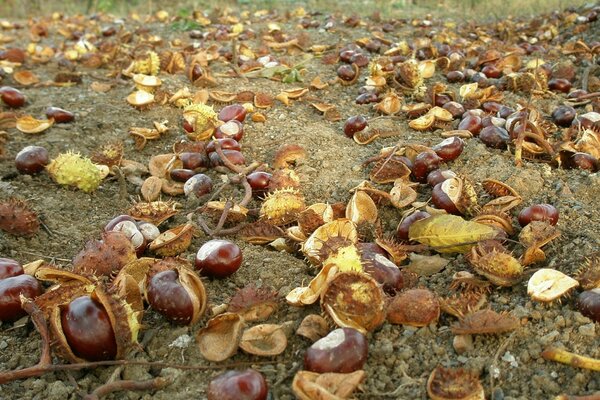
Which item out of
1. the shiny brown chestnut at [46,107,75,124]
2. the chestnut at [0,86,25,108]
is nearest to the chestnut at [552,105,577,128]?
the shiny brown chestnut at [46,107,75,124]

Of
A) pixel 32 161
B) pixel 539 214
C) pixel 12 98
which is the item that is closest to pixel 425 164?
pixel 539 214

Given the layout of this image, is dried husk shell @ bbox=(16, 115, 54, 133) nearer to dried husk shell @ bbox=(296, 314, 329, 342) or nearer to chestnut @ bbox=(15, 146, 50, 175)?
chestnut @ bbox=(15, 146, 50, 175)

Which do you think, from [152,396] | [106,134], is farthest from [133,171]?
[152,396]

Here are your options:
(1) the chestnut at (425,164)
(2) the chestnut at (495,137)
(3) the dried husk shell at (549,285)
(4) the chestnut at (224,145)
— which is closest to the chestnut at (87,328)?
(3) the dried husk shell at (549,285)

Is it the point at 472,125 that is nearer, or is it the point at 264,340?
the point at 264,340

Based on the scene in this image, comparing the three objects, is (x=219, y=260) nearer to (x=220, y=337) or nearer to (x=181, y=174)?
(x=220, y=337)
